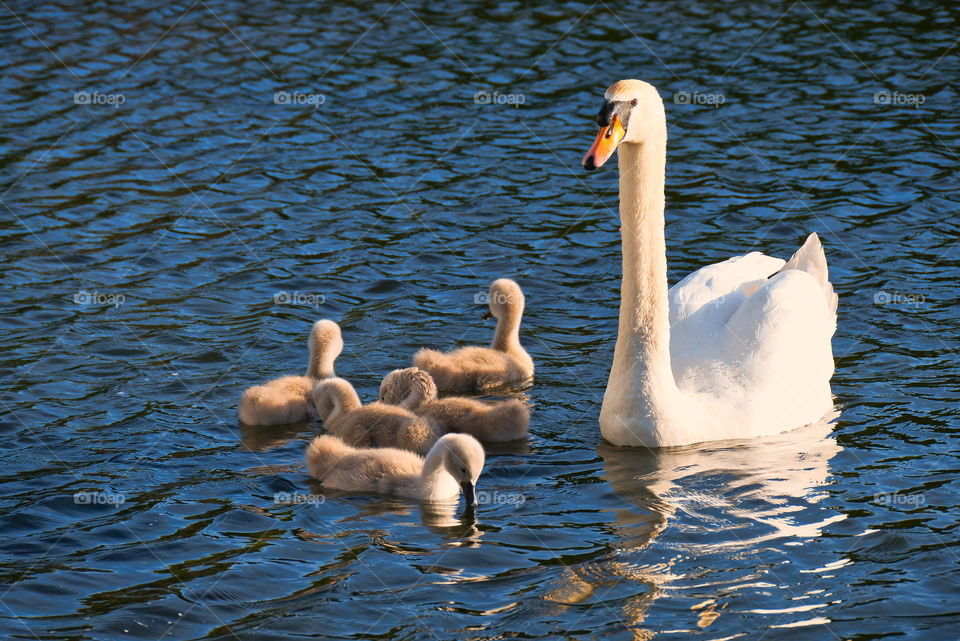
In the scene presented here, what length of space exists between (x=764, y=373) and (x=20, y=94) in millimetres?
11444

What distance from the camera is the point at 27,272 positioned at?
40.5 feet

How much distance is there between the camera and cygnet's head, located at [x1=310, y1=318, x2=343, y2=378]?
995 cm

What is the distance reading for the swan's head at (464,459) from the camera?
8117 millimetres

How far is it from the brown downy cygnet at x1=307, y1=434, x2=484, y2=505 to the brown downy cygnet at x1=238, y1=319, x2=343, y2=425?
0.96 meters
